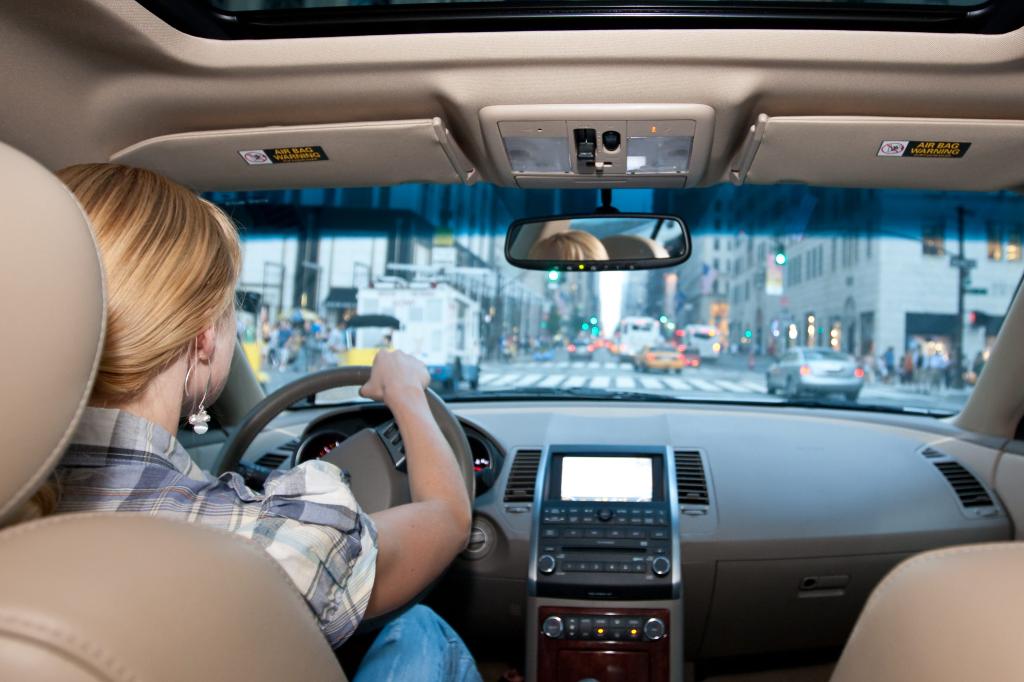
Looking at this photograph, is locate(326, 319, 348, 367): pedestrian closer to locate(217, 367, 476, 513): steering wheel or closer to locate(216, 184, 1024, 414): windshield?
locate(216, 184, 1024, 414): windshield

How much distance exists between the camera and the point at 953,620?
3.07ft

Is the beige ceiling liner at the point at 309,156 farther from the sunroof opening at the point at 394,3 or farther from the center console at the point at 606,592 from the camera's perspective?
the center console at the point at 606,592

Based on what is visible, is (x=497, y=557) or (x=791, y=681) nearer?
(x=497, y=557)

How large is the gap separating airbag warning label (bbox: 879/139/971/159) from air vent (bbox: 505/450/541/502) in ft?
6.19

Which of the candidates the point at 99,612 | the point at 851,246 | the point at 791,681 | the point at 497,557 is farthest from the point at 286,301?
the point at 851,246

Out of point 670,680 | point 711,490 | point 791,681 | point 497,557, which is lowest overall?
point 791,681

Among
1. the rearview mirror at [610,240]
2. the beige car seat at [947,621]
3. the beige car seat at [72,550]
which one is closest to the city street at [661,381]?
the rearview mirror at [610,240]

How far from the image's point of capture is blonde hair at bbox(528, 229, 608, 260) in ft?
11.0

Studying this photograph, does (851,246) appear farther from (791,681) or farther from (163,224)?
(163,224)

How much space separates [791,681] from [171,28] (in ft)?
12.4

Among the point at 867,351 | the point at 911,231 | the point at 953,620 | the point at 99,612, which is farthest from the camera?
the point at 911,231

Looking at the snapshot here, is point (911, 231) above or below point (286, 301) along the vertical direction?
above

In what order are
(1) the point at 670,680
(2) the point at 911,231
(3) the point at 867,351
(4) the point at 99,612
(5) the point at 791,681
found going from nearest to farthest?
(4) the point at 99,612
(1) the point at 670,680
(5) the point at 791,681
(3) the point at 867,351
(2) the point at 911,231

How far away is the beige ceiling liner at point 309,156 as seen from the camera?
8.73 feet
